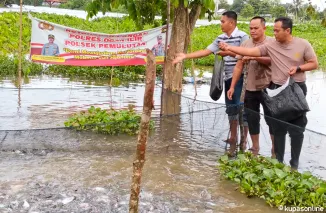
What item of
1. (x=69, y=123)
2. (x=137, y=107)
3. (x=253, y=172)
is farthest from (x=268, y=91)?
(x=137, y=107)

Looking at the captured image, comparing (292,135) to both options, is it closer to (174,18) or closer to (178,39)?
(178,39)

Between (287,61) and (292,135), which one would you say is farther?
(287,61)

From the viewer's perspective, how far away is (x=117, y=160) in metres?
6.01

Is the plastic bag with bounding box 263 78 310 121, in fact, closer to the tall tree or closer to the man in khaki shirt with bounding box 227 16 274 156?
the man in khaki shirt with bounding box 227 16 274 156

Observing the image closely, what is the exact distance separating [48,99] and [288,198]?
596 centimetres

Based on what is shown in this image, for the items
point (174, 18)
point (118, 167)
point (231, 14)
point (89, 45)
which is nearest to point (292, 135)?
point (231, 14)

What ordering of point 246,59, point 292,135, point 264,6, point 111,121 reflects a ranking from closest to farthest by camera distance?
point 292,135 < point 246,59 < point 111,121 < point 264,6

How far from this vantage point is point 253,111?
18.7 feet

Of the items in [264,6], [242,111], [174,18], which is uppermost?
[264,6]

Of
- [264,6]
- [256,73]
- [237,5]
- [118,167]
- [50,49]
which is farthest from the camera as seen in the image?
[237,5]

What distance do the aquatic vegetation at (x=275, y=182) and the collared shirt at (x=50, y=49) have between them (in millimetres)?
4798

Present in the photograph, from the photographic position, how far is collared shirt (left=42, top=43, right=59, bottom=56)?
8.98 m

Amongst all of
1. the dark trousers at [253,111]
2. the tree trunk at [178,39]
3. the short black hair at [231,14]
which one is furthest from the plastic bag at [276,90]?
the tree trunk at [178,39]

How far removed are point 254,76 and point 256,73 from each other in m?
0.04
